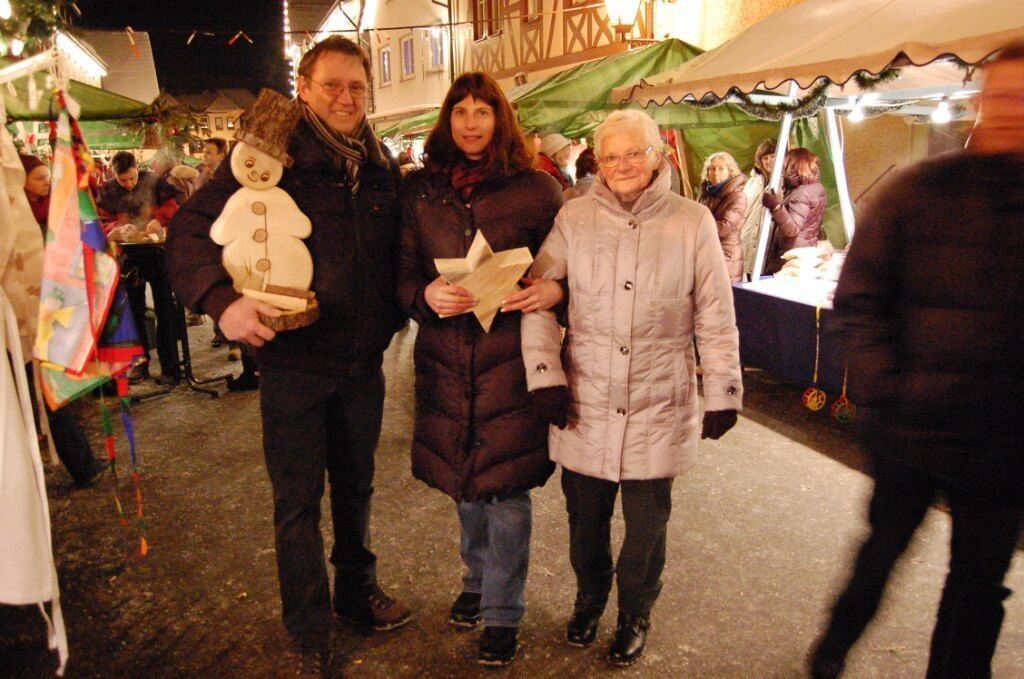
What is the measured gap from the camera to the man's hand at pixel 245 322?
2.23 metres

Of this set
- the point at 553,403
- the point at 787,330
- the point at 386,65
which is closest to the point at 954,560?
the point at 553,403

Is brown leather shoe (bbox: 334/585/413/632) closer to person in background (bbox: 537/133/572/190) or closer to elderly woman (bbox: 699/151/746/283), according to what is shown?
elderly woman (bbox: 699/151/746/283)

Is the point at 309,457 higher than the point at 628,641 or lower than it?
higher

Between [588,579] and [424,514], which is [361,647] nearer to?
[588,579]

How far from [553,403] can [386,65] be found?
2375 centimetres

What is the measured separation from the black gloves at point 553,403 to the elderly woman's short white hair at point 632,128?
804 mm

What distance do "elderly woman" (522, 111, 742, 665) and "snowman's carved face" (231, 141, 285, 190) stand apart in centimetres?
92

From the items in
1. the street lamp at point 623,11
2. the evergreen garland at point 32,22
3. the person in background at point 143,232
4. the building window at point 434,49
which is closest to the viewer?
the evergreen garland at point 32,22

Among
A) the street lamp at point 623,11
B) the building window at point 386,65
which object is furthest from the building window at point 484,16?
the building window at point 386,65

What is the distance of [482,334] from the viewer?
2.57 meters

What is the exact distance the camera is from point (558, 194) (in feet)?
8.87

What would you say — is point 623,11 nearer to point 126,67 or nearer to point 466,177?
point 466,177

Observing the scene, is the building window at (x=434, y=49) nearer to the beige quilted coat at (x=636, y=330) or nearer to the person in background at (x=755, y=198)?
the person in background at (x=755, y=198)

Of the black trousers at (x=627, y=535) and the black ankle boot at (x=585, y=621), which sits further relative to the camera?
the black ankle boot at (x=585, y=621)
